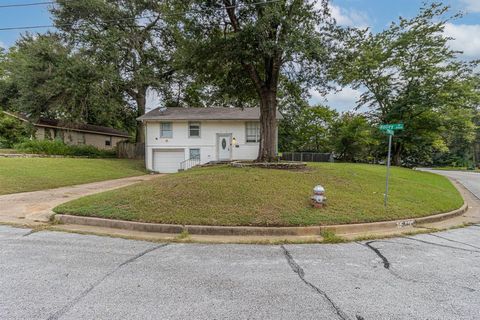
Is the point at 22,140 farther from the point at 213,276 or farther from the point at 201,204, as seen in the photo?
the point at 213,276

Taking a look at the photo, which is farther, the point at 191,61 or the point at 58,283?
the point at 191,61

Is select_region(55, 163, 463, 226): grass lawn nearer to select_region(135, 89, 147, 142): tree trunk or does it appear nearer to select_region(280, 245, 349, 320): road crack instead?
select_region(280, 245, 349, 320): road crack

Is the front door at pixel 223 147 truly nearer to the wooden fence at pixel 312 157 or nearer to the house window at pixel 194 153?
the house window at pixel 194 153

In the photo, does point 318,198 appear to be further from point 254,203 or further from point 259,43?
point 259,43

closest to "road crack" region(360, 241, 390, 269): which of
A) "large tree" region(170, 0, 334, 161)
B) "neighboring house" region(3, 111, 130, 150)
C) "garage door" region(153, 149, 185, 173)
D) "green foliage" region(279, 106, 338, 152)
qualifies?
"large tree" region(170, 0, 334, 161)

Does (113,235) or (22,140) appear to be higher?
(22,140)

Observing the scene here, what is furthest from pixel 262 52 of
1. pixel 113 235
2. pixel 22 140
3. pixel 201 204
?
pixel 22 140

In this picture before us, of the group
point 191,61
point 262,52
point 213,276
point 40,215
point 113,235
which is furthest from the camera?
point 191,61

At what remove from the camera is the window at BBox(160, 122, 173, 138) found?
1845cm

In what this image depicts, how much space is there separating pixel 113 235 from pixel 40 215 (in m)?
2.71

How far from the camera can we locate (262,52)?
30.9 feet

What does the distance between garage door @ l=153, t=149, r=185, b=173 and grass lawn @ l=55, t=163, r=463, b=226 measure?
10516mm

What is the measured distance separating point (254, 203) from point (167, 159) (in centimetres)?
1372

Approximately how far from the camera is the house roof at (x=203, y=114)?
1786cm
